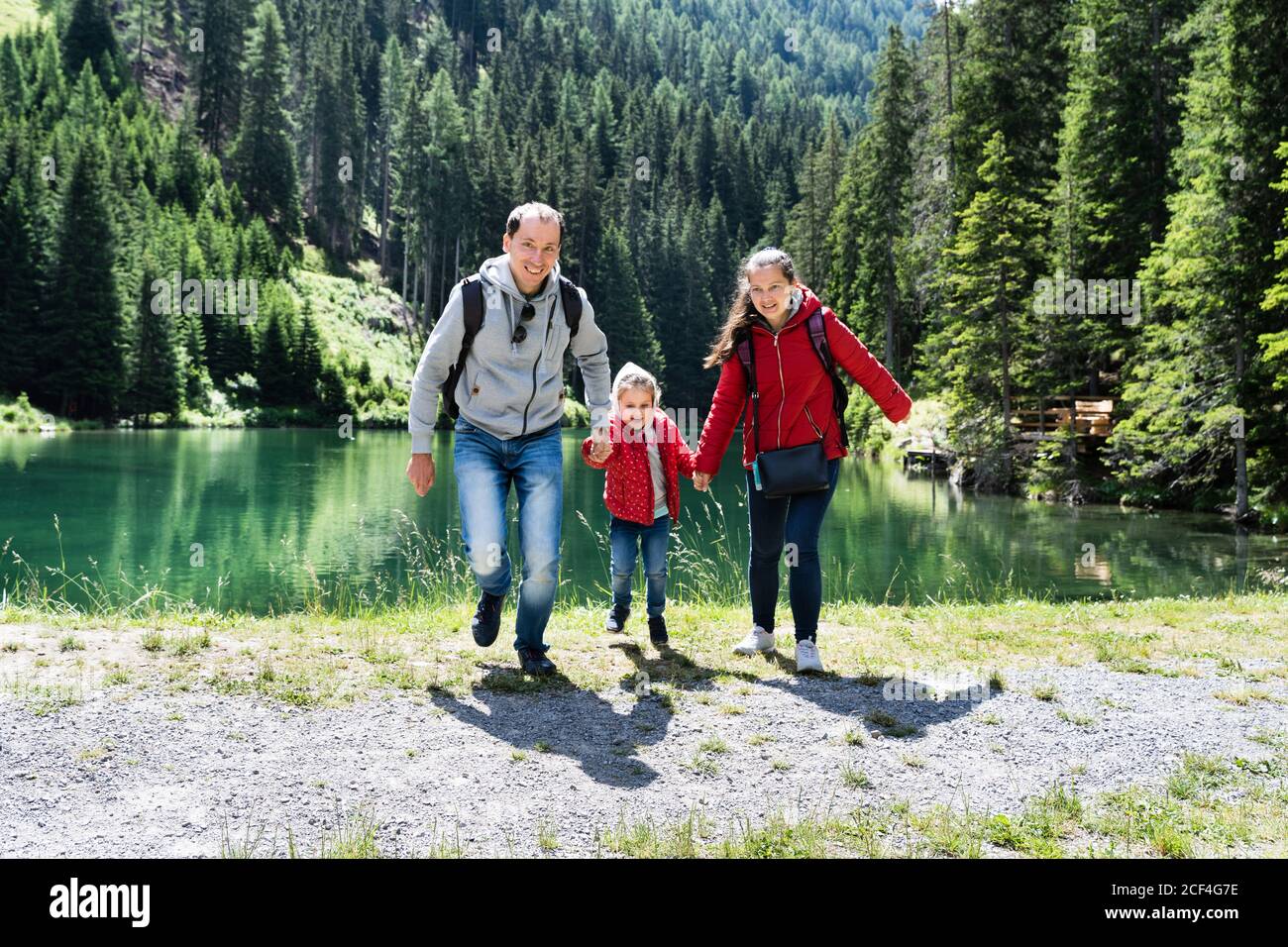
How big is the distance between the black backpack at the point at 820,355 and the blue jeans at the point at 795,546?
0.32m

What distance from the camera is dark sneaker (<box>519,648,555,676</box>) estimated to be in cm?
547

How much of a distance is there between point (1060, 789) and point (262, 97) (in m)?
93.6

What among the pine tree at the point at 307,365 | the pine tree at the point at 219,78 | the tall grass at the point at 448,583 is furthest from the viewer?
the pine tree at the point at 219,78

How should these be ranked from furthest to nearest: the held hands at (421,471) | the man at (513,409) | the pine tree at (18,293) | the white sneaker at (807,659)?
the pine tree at (18,293) → the white sneaker at (807,659) → the held hands at (421,471) → the man at (513,409)

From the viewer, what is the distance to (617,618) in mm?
7090

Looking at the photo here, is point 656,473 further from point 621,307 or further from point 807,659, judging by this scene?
point 621,307

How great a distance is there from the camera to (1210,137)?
21.0 meters

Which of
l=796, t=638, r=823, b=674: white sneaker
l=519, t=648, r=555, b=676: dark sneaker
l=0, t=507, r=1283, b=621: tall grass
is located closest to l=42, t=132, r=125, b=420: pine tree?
l=0, t=507, r=1283, b=621: tall grass

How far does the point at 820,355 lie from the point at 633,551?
2.42m

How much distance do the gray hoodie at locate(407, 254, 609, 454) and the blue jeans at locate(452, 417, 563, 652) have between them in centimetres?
11

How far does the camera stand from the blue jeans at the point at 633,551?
6.96 meters

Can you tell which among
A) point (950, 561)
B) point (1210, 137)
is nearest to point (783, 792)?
point (950, 561)

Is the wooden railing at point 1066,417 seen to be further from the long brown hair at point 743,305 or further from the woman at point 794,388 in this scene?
the long brown hair at point 743,305

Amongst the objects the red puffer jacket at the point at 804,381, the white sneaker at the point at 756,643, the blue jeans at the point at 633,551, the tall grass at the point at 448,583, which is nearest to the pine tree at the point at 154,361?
the tall grass at the point at 448,583
